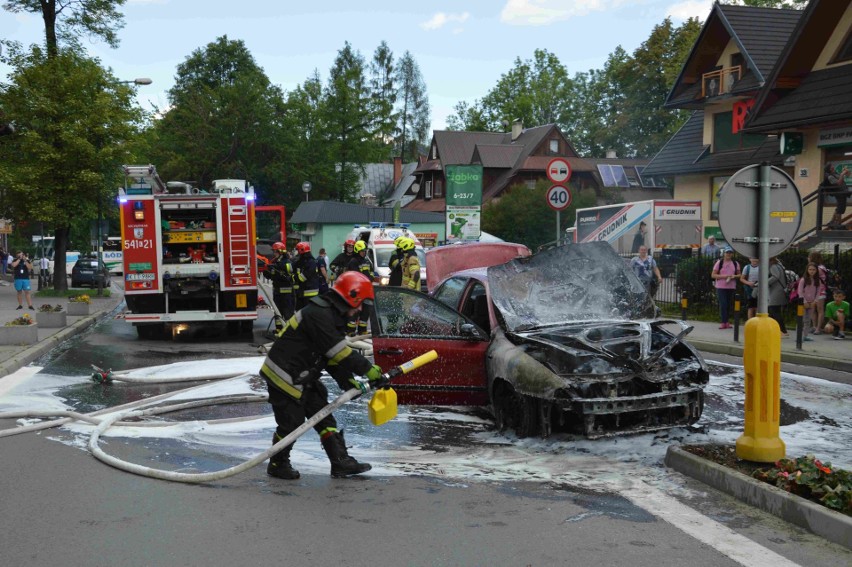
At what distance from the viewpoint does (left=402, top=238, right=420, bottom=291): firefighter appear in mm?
14797

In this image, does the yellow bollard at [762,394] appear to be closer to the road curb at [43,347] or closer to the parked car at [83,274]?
the road curb at [43,347]

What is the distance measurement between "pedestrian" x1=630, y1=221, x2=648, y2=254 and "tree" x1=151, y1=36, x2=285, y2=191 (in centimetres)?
3515

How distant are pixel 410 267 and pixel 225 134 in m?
46.7

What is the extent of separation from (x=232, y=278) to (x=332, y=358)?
10.5m

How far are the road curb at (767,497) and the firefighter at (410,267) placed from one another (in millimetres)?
8549

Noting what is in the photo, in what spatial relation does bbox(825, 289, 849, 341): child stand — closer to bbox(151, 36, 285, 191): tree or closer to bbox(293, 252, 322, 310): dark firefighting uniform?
bbox(293, 252, 322, 310): dark firefighting uniform

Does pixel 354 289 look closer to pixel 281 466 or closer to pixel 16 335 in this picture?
pixel 281 466

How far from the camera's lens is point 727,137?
110 feet

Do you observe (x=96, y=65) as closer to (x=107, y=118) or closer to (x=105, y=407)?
(x=107, y=118)

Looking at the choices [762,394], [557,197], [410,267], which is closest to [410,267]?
[410,267]

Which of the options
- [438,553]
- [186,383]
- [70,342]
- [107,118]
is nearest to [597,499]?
[438,553]

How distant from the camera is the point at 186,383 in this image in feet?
35.2

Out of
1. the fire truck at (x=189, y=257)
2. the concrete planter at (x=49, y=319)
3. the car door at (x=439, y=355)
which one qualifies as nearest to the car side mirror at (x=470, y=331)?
the car door at (x=439, y=355)

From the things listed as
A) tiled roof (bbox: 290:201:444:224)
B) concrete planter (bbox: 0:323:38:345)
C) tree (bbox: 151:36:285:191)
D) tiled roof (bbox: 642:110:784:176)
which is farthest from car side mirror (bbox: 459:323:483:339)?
tree (bbox: 151:36:285:191)
